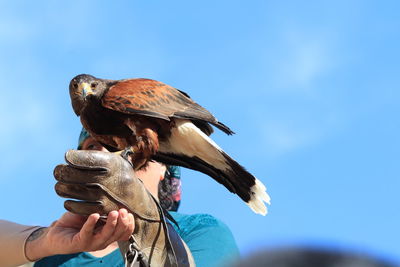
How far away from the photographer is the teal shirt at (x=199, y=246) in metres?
3.23

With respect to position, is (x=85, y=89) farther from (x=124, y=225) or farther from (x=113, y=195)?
(x=124, y=225)

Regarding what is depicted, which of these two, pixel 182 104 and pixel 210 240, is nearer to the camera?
pixel 210 240

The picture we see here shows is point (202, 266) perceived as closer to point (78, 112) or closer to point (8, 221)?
point (8, 221)

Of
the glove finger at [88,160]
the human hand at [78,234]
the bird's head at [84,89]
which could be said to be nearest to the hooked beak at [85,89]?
the bird's head at [84,89]

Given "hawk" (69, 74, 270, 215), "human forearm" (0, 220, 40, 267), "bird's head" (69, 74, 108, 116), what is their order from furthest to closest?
"bird's head" (69, 74, 108, 116) → "hawk" (69, 74, 270, 215) → "human forearm" (0, 220, 40, 267)

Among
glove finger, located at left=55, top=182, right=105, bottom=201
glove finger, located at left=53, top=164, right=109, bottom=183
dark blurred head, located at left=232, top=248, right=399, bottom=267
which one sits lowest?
dark blurred head, located at left=232, top=248, right=399, bottom=267

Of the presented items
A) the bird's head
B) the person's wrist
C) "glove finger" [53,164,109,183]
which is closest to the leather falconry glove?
"glove finger" [53,164,109,183]

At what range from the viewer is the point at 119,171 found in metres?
2.73

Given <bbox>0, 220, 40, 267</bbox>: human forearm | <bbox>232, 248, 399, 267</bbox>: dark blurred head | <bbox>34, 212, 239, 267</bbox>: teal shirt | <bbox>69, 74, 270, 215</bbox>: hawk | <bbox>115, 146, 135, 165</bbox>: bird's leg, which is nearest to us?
<bbox>232, 248, 399, 267</bbox>: dark blurred head

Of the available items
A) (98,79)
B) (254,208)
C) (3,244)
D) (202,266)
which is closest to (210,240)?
(202,266)

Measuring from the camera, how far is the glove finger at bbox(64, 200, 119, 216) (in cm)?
268

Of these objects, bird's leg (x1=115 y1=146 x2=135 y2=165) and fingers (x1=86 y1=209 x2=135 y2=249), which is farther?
bird's leg (x1=115 y1=146 x2=135 y2=165)

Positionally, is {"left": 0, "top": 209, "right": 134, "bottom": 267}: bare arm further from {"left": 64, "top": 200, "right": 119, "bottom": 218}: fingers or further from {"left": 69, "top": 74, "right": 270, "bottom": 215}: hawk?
{"left": 69, "top": 74, "right": 270, "bottom": 215}: hawk

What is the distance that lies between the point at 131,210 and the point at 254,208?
45.7 inches
